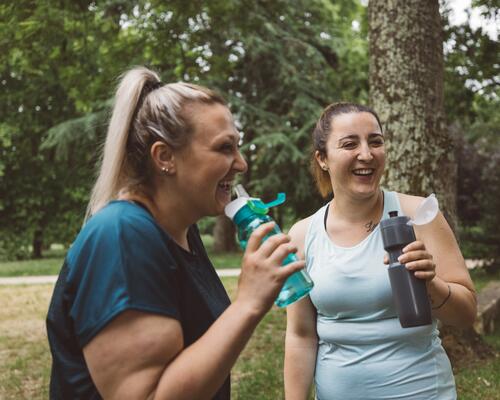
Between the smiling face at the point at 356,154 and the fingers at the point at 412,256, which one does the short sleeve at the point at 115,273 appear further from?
the smiling face at the point at 356,154

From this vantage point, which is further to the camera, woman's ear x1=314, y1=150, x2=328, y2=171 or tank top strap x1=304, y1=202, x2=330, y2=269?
woman's ear x1=314, y1=150, x2=328, y2=171

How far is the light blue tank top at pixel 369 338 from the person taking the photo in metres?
2.24

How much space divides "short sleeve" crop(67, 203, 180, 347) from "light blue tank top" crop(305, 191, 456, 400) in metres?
1.03

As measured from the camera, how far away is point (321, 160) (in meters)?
2.74

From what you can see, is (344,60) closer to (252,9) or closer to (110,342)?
(252,9)

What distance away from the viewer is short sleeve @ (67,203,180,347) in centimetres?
134

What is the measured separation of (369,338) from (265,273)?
102 centimetres

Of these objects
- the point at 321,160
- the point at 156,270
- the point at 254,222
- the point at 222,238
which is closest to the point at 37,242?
the point at 222,238

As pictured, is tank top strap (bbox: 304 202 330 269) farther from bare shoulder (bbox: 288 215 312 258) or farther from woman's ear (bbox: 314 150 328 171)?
woman's ear (bbox: 314 150 328 171)

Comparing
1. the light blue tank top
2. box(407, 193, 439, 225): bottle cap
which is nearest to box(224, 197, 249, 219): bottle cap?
box(407, 193, 439, 225): bottle cap

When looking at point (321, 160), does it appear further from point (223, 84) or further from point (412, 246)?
point (223, 84)

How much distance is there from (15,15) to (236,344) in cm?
693

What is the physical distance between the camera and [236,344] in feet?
4.56

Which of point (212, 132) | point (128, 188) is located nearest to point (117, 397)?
point (128, 188)
